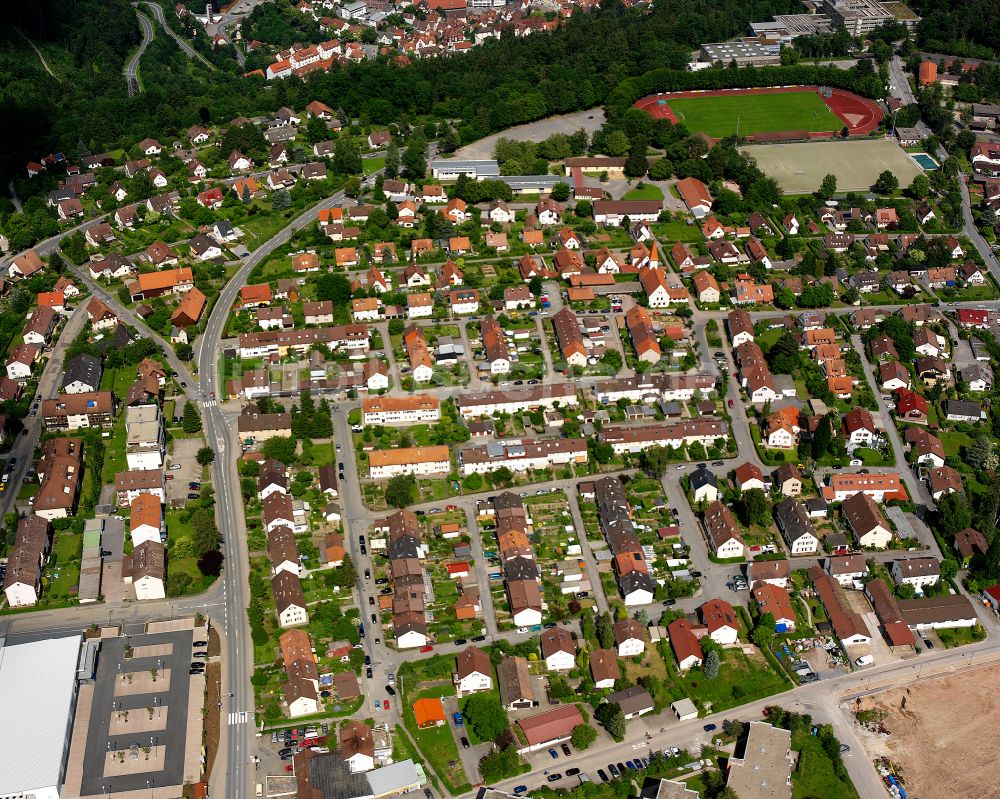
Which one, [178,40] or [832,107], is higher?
[178,40]

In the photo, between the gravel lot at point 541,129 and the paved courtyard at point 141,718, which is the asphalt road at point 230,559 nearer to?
the paved courtyard at point 141,718

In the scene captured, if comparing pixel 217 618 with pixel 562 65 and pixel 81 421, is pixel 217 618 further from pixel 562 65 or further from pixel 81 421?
pixel 562 65

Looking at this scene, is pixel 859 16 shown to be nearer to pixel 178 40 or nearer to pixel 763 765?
pixel 178 40

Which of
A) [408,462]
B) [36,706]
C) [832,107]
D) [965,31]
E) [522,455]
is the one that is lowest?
[36,706]

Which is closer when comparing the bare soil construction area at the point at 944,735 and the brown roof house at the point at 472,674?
the bare soil construction area at the point at 944,735

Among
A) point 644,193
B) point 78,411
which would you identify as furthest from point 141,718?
point 644,193

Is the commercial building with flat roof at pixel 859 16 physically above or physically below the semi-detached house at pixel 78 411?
above

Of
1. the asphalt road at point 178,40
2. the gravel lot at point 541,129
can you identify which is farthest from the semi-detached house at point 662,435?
the asphalt road at point 178,40

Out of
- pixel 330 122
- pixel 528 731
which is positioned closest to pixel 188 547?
pixel 528 731
